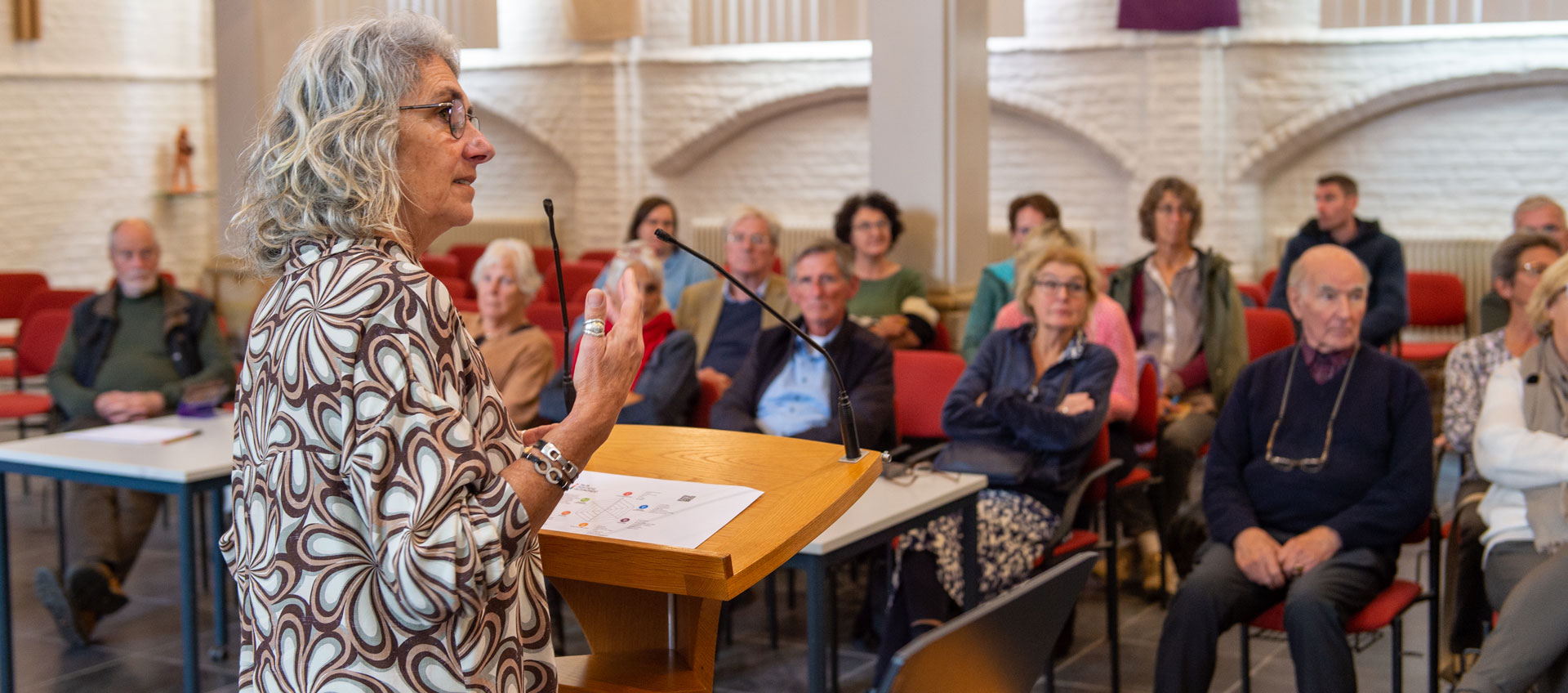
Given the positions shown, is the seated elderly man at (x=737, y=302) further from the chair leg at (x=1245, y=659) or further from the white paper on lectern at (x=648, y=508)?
the white paper on lectern at (x=648, y=508)

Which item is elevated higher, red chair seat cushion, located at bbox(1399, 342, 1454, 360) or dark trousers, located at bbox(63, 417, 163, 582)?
red chair seat cushion, located at bbox(1399, 342, 1454, 360)

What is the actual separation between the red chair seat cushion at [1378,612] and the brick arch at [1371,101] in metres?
5.56

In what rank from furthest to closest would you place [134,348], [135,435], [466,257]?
[466,257]
[134,348]
[135,435]

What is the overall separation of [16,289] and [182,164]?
9.07ft

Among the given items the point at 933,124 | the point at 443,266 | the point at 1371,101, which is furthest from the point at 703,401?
the point at 1371,101

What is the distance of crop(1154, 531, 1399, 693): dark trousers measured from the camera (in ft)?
9.23

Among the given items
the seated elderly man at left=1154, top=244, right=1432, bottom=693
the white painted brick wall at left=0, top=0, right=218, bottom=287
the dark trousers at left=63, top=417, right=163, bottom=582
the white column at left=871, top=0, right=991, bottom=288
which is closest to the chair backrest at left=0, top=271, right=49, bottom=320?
the white painted brick wall at left=0, top=0, right=218, bottom=287

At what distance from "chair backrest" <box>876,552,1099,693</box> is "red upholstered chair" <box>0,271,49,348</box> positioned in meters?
7.21

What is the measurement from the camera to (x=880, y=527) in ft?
8.77

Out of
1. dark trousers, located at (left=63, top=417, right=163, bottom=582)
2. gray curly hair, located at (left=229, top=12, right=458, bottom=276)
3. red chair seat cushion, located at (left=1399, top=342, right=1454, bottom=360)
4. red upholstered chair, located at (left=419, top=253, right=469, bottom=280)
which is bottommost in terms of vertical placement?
dark trousers, located at (left=63, top=417, right=163, bottom=582)

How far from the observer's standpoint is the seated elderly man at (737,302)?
4793mm

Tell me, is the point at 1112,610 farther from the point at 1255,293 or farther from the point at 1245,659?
the point at 1255,293

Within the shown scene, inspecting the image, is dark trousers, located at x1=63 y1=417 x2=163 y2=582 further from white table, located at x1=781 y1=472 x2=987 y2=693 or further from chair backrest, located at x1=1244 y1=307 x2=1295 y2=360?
chair backrest, located at x1=1244 y1=307 x2=1295 y2=360

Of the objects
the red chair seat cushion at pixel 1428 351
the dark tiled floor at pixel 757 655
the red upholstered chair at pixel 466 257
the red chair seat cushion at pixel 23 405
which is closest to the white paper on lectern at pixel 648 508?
the dark tiled floor at pixel 757 655
